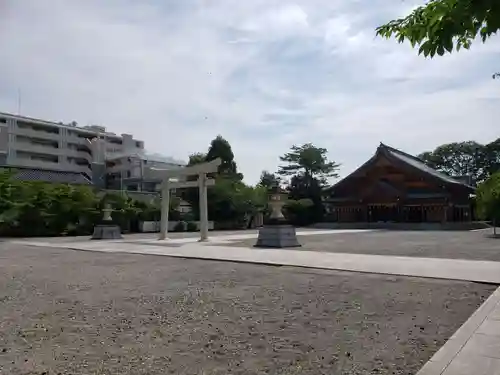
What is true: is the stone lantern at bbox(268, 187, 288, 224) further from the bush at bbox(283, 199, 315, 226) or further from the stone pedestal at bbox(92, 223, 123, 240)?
the bush at bbox(283, 199, 315, 226)

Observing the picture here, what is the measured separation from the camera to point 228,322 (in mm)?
5480

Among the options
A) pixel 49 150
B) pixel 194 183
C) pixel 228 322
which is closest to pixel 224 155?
pixel 194 183

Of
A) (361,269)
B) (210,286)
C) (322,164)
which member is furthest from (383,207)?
(210,286)

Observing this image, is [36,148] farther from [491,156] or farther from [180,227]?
[491,156]

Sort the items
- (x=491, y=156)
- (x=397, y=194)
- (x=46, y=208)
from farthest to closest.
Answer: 1. (x=491, y=156)
2. (x=397, y=194)
3. (x=46, y=208)

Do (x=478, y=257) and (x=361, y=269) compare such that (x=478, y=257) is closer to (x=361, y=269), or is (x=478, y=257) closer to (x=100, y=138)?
(x=361, y=269)

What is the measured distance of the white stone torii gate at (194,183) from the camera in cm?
2239

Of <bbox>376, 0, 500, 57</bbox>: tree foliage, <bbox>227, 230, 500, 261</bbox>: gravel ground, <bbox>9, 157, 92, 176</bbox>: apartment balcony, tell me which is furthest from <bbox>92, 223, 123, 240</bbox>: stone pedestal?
<bbox>9, 157, 92, 176</bbox>: apartment balcony

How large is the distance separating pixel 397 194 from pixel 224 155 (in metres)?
15.9

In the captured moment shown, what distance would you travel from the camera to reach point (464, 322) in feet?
17.4

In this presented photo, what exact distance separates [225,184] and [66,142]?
28.0 m

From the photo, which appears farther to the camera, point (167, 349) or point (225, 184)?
point (225, 184)

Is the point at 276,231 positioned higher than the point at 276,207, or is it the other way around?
the point at 276,207

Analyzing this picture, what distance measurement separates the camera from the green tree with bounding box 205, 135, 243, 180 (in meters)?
43.0
